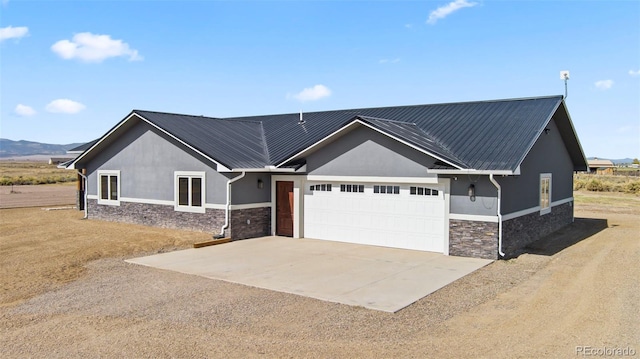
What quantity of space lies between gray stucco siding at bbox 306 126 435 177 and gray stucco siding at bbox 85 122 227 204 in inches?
134

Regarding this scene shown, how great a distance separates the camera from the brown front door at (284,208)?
17547 mm

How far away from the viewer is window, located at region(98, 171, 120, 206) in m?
20.7

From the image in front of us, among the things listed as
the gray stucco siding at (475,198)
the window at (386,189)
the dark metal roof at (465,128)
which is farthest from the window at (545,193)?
the window at (386,189)

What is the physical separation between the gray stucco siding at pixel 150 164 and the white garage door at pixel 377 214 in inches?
126

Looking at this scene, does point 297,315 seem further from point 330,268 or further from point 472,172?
point 472,172

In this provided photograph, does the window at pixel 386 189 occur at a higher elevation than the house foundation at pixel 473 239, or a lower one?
higher

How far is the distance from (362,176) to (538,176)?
630 cm

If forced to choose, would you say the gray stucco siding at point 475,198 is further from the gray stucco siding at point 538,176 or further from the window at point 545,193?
the window at point 545,193

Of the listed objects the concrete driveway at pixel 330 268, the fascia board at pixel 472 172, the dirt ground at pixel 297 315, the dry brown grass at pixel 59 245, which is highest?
the fascia board at pixel 472 172

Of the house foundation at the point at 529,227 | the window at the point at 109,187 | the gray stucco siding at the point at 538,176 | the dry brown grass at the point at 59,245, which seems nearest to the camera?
the dry brown grass at the point at 59,245

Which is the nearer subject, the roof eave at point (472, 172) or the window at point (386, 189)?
the roof eave at point (472, 172)

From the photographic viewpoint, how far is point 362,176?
1580cm

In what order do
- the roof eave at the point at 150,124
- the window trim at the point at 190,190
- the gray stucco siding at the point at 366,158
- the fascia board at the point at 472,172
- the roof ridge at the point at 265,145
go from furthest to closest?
the roof ridge at the point at 265,145
the window trim at the point at 190,190
the roof eave at the point at 150,124
the gray stucco siding at the point at 366,158
the fascia board at the point at 472,172

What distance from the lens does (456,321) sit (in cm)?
819
